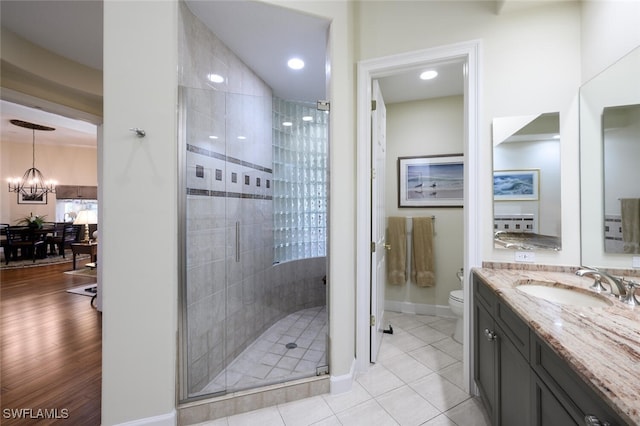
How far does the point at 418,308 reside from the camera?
10.5 feet

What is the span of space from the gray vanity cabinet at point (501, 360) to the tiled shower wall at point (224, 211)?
130cm

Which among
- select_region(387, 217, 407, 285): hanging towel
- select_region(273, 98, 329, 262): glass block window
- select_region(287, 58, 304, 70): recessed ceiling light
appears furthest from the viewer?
select_region(387, 217, 407, 285): hanging towel

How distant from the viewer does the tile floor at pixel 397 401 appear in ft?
5.19

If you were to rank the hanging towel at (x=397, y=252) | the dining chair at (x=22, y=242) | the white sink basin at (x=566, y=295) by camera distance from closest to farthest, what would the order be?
the white sink basin at (x=566, y=295), the hanging towel at (x=397, y=252), the dining chair at (x=22, y=242)

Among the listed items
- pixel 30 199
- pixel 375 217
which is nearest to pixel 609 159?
pixel 375 217

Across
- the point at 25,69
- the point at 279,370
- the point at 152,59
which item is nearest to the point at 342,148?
the point at 152,59

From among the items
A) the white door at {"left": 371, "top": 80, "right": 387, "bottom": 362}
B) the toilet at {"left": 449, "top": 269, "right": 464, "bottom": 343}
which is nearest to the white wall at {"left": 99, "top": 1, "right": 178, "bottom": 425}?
the white door at {"left": 371, "top": 80, "right": 387, "bottom": 362}

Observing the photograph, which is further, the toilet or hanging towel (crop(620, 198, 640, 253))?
the toilet

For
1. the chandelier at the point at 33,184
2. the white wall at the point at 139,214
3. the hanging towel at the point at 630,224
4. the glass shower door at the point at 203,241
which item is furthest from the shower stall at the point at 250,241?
the chandelier at the point at 33,184

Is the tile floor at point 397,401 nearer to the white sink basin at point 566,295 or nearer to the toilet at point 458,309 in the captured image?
the toilet at point 458,309

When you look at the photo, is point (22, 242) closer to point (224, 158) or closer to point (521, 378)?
point (224, 158)

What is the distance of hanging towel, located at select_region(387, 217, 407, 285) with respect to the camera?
3.21 metres

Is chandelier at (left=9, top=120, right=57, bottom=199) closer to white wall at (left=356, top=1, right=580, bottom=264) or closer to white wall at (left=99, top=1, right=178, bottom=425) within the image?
white wall at (left=99, top=1, right=178, bottom=425)

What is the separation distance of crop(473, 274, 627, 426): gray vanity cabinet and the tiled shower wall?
4.34ft
